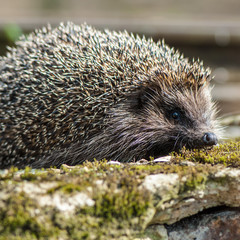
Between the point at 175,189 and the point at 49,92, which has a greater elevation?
the point at 49,92

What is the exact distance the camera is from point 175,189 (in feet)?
8.85

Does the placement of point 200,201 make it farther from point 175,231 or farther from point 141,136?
point 141,136

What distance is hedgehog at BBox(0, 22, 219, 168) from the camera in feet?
13.6

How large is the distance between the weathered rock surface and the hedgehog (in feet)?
3.36

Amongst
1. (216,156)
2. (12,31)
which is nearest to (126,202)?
(216,156)

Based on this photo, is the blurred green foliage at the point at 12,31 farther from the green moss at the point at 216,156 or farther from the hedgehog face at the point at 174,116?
the green moss at the point at 216,156

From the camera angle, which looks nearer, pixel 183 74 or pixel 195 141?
pixel 195 141

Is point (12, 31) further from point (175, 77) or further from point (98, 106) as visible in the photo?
point (175, 77)

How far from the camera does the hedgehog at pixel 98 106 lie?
4.15 metres

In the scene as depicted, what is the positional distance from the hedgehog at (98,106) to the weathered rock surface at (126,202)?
3.36 ft

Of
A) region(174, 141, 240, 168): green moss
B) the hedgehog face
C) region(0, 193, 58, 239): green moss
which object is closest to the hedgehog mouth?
the hedgehog face

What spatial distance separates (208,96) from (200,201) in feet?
6.29

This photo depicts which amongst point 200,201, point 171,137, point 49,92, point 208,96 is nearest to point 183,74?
Result: point 208,96

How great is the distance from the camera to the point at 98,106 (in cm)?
416
